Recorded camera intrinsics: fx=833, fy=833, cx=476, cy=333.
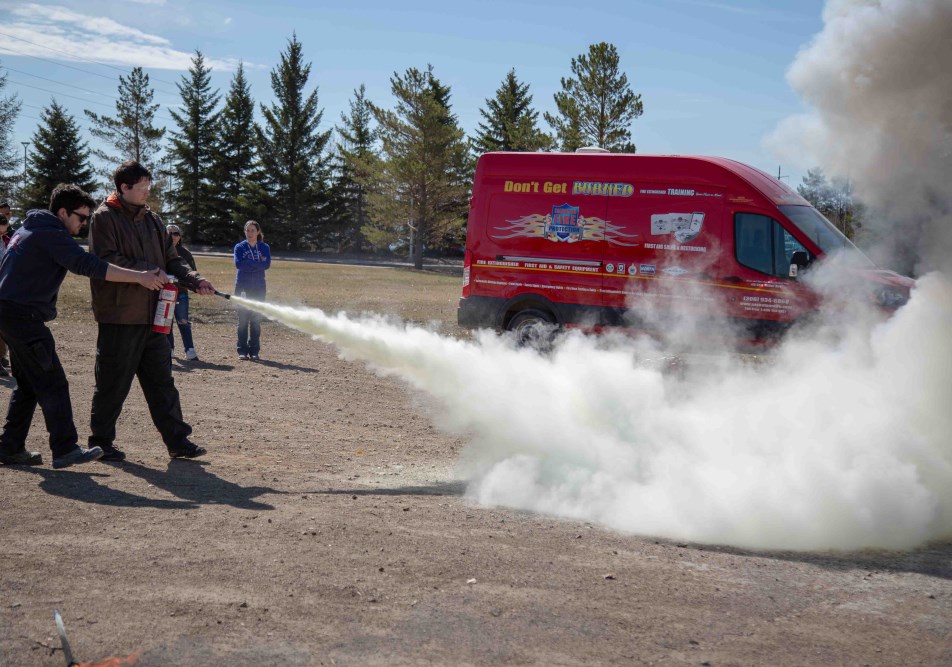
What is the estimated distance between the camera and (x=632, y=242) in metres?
10.8

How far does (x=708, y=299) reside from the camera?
10484mm

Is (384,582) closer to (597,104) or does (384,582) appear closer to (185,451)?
(185,451)

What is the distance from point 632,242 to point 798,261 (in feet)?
6.71

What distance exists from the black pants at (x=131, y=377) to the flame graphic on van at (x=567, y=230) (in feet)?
19.4

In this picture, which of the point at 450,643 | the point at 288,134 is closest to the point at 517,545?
the point at 450,643

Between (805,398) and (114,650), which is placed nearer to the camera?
(114,650)

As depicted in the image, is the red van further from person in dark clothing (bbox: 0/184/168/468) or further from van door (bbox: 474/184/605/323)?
person in dark clothing (bbox: 0/184/168/468)

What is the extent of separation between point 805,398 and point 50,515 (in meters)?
5.24

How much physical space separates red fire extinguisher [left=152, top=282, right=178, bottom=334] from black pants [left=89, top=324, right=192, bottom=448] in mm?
90

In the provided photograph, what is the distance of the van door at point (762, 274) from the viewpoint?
10047 millimetres

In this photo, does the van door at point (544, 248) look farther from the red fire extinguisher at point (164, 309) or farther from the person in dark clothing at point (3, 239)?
the person in dark clothing at point (3, 239)

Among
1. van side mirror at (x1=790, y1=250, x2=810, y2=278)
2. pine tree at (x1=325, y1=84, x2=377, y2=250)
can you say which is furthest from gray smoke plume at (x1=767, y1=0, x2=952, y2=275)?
pine tree at (x1=325, y1=84, x2=377, y2=250)

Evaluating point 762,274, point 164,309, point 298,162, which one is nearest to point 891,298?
point 762,274

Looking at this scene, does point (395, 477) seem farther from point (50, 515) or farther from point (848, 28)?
point (848, 28)
